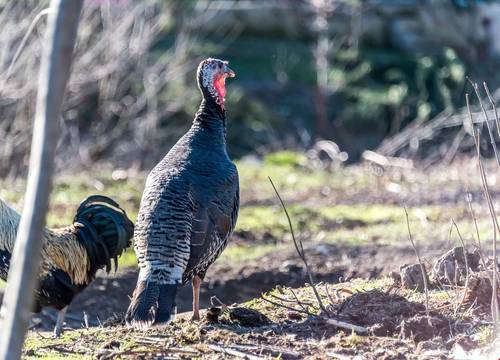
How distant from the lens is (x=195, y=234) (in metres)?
7.71

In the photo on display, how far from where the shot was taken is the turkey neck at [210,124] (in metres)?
8.42

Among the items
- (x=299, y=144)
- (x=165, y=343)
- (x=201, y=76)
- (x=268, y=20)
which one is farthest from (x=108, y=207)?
(x=268, y=20)

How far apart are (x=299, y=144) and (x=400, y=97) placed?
2.40 meters

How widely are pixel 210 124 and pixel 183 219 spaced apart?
1148 mm

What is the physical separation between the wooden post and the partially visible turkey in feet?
9.70

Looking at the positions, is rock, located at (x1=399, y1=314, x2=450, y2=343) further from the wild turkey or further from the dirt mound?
the wild turkey

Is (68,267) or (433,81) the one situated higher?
(433,81)

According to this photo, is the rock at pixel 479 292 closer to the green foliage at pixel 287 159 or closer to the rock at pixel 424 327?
the rock at pixel 424 327

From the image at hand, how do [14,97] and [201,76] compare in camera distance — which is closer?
[201,76]

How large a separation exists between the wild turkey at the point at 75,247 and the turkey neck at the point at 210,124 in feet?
4.26

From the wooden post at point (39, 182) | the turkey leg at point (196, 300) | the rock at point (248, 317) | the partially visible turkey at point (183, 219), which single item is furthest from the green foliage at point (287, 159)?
the wooden post at point (39, 182)

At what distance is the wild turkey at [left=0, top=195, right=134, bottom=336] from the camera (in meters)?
9.13

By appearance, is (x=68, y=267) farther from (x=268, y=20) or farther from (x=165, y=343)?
(x=268, y=20)

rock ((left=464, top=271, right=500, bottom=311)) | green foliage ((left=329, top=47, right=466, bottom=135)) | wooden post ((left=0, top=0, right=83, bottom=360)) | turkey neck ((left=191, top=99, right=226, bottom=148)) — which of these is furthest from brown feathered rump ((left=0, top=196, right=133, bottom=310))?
green foliage ((left=329, top=47, right=466, bottom=135))
